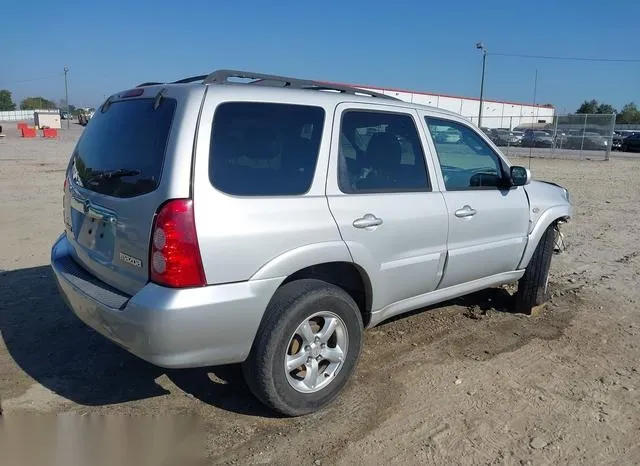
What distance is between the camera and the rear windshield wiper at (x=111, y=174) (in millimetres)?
2928

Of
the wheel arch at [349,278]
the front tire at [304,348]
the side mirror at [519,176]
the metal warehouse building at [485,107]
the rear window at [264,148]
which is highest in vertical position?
the metal warehouse building at [485,107]

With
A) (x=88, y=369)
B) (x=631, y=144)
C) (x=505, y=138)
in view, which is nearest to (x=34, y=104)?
(x=505, y=138)

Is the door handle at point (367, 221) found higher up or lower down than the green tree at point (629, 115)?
lower down

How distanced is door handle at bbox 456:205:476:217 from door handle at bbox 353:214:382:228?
85 centimetres

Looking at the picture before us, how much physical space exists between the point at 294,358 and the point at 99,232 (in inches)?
53.2

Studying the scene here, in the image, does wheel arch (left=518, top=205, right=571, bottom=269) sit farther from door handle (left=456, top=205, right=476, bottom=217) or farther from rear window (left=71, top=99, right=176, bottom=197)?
rear window (left=71, top=99, right=176, bottom=197)

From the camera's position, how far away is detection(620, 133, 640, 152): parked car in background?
36.9 metres

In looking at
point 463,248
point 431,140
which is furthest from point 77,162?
point 463,248

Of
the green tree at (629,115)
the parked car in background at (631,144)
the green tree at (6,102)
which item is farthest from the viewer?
the green tree at (6,102)

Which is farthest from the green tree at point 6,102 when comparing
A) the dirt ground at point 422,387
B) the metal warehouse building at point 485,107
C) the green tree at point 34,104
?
the dirt ground at point 422,387

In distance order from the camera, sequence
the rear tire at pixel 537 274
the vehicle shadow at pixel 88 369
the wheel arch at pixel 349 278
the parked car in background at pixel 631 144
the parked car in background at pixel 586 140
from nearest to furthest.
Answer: the wheel arch at pixel 349 278 → the vehicle shadow at pixel 88 369 → the rear tire at pixel 537 274 → the parked car in background at pixel 586 140 → the parked car in background at pixel 631 144

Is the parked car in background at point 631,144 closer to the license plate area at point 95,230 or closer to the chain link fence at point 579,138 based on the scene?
the chain link fence at point 579,138

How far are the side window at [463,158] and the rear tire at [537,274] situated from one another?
919mm

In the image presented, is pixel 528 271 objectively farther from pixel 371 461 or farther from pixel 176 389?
pixel 176 389
